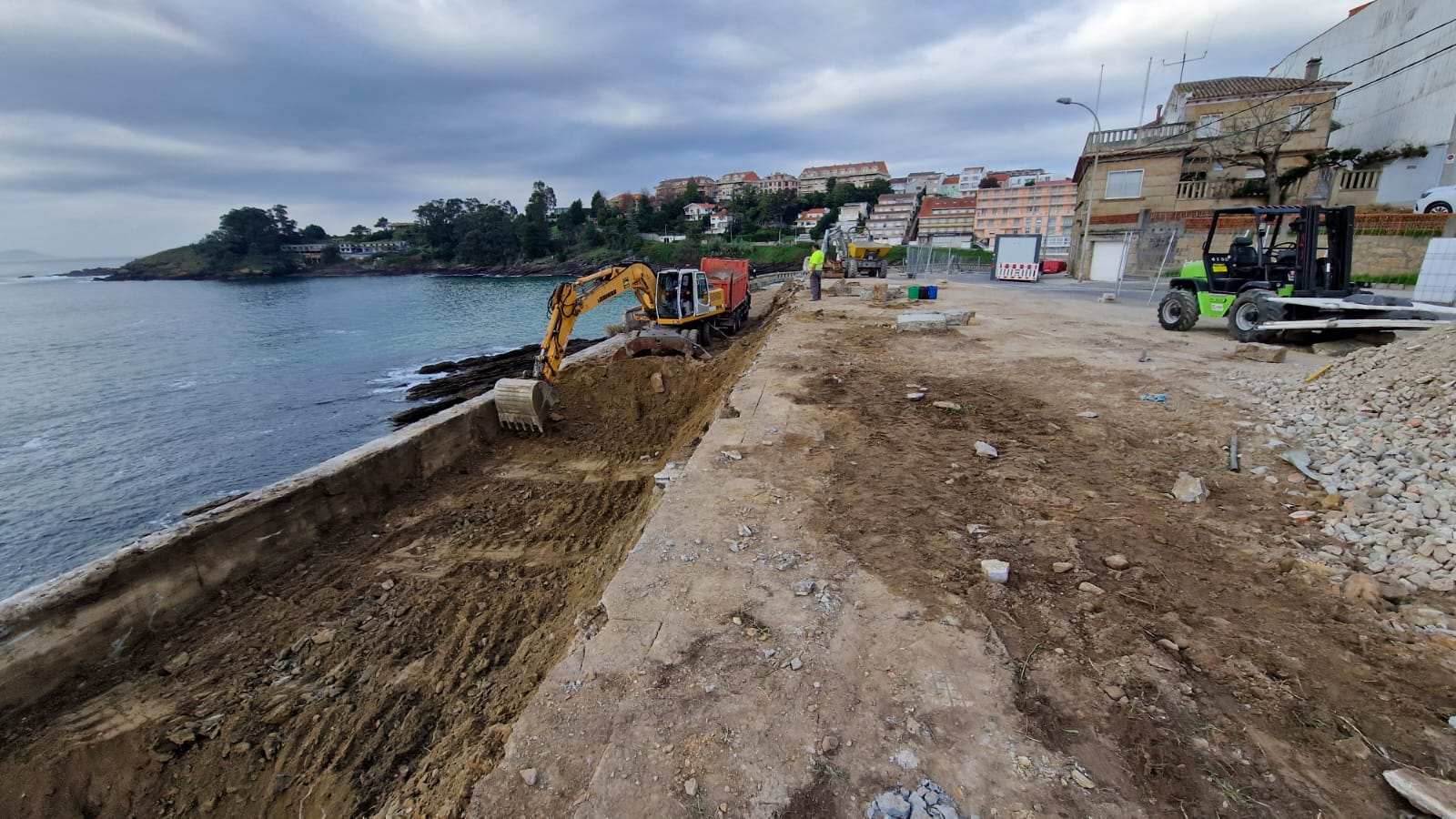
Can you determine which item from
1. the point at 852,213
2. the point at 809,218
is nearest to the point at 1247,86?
the point at 852,213

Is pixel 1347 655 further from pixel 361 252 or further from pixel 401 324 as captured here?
pixel 361 252

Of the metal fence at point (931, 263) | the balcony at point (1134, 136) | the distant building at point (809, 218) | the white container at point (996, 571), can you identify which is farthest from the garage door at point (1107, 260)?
the distant building at point (809, 218)

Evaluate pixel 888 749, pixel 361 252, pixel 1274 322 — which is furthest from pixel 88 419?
pixel 361 252

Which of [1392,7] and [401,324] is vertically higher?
[1392,7]

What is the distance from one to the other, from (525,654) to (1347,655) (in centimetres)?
469

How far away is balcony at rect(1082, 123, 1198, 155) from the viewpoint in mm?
25312

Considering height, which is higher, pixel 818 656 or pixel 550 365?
pixel 550 365

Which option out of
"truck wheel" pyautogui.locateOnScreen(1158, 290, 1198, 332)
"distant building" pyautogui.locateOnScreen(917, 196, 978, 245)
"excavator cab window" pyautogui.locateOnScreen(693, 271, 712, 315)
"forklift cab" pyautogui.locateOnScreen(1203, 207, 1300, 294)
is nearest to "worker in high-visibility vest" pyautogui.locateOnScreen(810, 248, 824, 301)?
"excavator cab window" pyautogui.locateOnScreen(693, 271, 712, 315)

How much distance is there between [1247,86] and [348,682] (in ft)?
132

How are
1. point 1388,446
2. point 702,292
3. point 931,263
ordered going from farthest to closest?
1. point 931,263
2. point 702,292
3. point 1388,446

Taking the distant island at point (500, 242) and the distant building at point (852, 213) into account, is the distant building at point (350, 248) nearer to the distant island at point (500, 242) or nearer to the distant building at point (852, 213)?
the distant island at point (500, 242)

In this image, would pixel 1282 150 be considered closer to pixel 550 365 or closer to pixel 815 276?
pixel 815 276

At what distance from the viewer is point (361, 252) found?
347 feet

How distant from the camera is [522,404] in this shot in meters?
8.91
